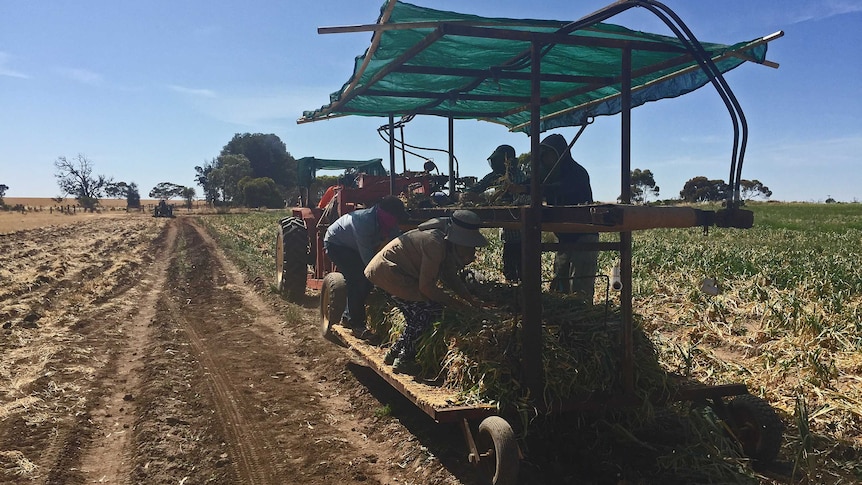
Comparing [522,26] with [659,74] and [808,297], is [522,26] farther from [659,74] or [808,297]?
[808,297]

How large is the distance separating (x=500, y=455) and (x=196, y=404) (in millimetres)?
3414

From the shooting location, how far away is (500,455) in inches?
134

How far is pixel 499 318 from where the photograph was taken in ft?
15.1

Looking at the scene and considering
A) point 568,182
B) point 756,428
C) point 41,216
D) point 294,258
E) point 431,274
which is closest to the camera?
→ point 756,428

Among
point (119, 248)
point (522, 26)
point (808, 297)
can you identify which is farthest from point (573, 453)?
point (119, 248)

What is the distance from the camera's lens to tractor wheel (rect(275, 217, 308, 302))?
34.9 feet

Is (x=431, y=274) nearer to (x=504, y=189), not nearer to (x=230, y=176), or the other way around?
(x=504, y=189)

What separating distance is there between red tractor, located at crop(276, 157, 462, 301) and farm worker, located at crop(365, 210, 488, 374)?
2362mm

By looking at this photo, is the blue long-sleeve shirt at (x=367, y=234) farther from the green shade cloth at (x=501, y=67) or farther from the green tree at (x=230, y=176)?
the green tree at (x=230, y=176)

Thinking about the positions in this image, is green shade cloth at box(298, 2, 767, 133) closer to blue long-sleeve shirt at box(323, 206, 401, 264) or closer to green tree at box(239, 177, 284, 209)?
blue long-sleeve shirt at box(323, 206, 401, 264)

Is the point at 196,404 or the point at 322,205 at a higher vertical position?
the point at 322,205

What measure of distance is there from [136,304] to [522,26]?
9.40 meters

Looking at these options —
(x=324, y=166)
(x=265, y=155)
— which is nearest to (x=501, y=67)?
A: (x=324, y=166)

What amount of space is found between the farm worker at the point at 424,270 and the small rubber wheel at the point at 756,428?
212 cm
